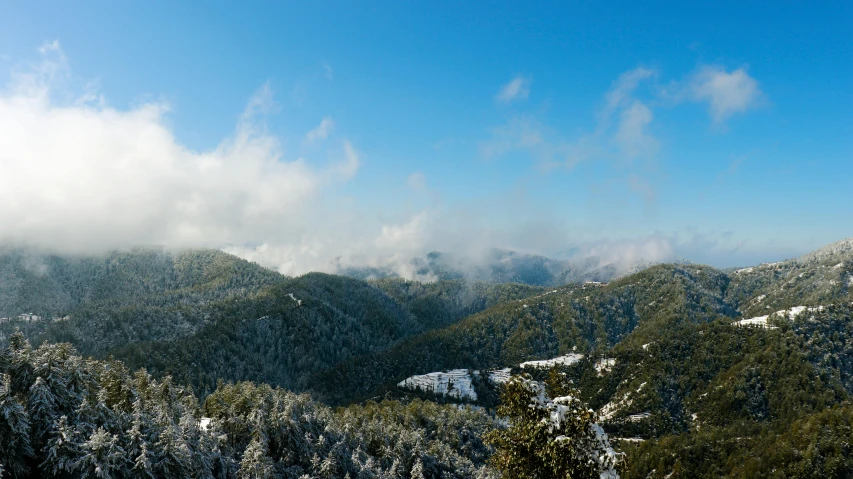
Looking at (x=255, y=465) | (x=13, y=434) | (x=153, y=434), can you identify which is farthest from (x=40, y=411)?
(x=255, y=465)

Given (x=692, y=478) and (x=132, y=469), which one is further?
(x=692, y=478)

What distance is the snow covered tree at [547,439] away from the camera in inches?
949

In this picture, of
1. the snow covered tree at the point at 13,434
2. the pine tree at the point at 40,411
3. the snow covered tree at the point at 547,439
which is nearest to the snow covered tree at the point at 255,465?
the pine tree at the point at 40,411

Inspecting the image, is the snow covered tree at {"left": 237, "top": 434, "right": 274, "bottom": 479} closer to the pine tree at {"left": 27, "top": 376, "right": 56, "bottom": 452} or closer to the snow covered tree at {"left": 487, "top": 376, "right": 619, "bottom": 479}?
the pine tree at {"left": 27, "top": 376, "right": 56, "bottom": 452}

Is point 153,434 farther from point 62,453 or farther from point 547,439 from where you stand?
point 547,439

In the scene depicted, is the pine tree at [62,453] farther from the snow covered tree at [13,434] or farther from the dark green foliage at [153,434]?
the snow covered tree at [13,434]

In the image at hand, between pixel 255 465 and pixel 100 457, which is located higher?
pixel 100 457

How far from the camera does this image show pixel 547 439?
82.3 feet

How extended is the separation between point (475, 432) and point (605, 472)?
484 feet

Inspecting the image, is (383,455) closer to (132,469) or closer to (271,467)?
(271,467)

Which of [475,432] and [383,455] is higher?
[383,455]

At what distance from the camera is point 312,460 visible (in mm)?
79375

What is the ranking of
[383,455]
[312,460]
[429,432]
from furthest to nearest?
[429,432]
[383,455]
[312,460]

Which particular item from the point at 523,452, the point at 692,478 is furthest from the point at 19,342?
the point at 692,478
